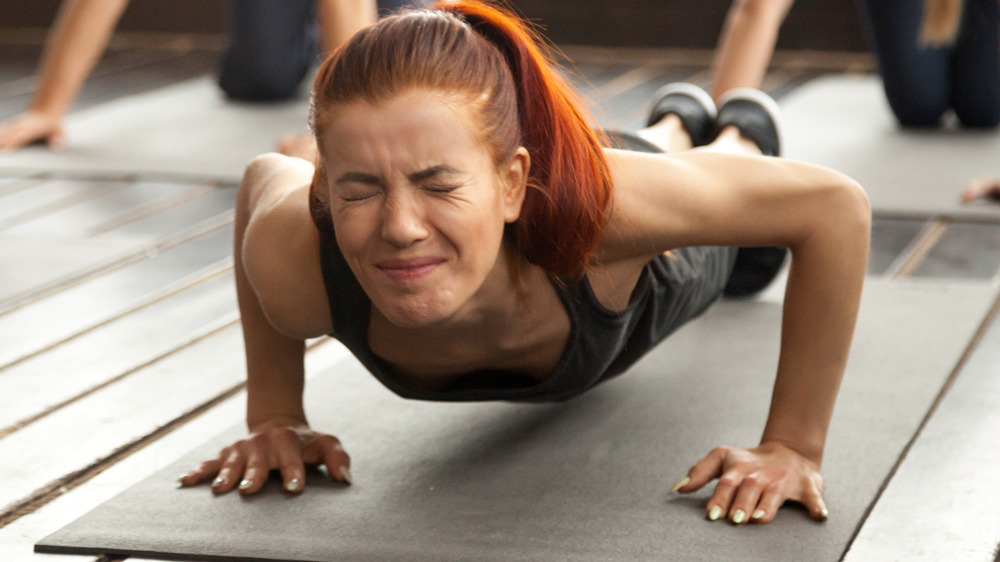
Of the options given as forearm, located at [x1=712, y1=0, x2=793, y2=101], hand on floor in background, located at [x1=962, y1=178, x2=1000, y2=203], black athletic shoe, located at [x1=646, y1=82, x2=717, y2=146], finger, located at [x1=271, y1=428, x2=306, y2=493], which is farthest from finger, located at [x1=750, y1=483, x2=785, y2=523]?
Answer: hand on floor in background, located at [x1=962, y1=178, x2=1000, y2=203]

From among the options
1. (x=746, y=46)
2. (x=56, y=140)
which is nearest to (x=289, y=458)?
(x=746, y=46)

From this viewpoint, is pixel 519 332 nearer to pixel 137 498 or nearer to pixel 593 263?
pixel 593 263

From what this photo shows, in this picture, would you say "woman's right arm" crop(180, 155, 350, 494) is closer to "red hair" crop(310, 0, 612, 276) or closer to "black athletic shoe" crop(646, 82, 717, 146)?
"red hair" crop(310, 0, 612, 276)

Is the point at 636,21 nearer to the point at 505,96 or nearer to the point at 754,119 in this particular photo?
the point at 754,119

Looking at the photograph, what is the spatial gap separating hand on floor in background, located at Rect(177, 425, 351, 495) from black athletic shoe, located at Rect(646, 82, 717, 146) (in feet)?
2.82

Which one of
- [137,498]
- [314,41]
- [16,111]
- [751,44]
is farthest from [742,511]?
[16,111]

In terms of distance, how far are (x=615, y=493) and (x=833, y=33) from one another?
3639 millimetres

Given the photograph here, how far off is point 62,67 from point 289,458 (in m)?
2.25

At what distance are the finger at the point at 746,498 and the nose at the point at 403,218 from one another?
0.42 metres

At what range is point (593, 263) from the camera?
4.15 ft

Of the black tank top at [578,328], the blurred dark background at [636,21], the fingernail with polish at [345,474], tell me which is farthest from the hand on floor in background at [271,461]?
the blurred dark background at [636,21]

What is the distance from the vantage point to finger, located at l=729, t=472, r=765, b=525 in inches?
47.9

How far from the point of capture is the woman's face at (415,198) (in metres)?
1.08

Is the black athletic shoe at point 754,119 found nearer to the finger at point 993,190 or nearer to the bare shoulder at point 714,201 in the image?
the bare shoulder at point 714,201
